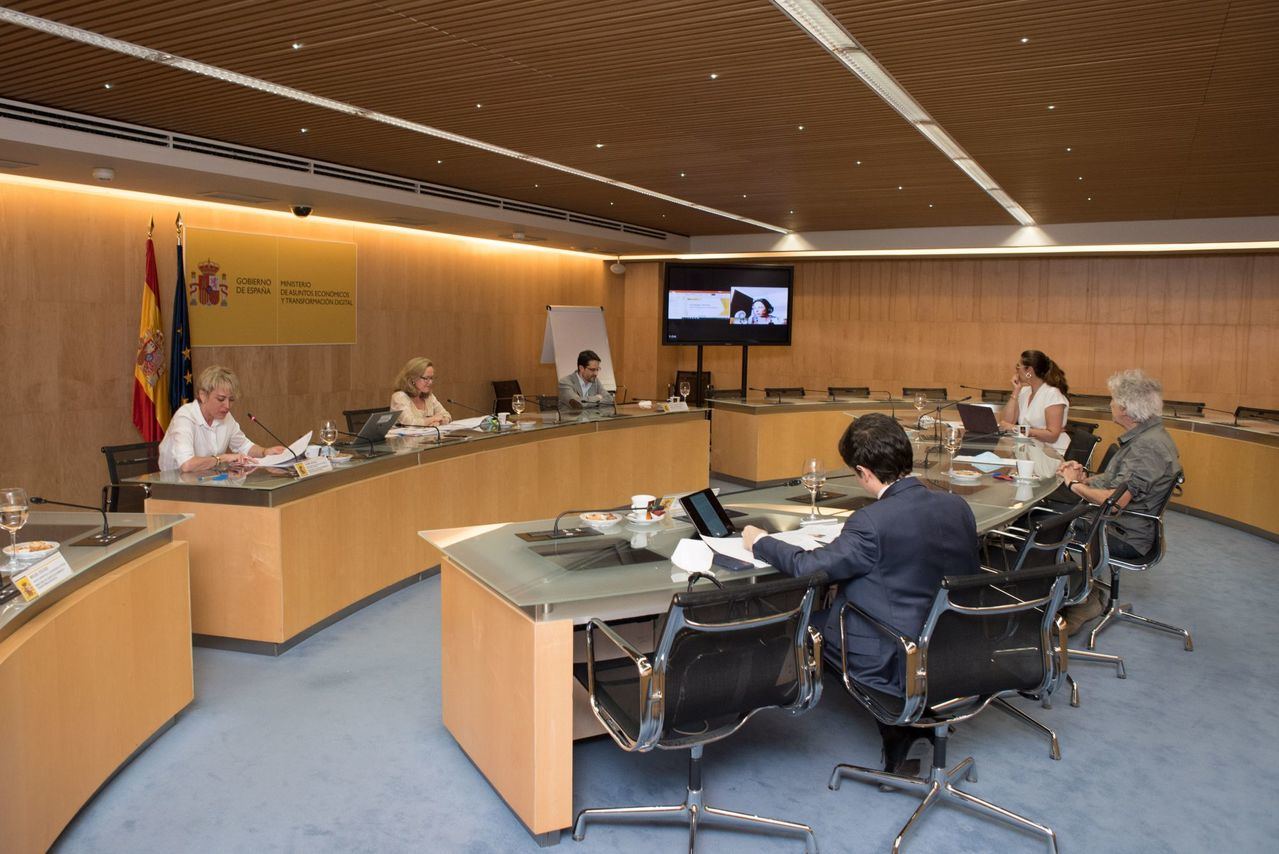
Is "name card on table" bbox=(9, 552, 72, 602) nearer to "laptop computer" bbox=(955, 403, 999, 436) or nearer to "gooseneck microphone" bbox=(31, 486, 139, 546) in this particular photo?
"gooseneck microphone" bbox=(31, 486, 139, 546)

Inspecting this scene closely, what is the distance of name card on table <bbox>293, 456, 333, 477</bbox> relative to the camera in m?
4.55

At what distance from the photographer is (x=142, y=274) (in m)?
7.60

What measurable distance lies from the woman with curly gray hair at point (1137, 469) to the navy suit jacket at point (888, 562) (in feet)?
7.18

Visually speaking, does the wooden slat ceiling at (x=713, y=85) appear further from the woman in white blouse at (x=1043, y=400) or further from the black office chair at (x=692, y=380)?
the black office chair at (x=692, y=380)

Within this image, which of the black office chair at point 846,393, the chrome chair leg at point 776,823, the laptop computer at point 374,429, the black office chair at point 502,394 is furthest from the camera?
the black office chair at point 502,394

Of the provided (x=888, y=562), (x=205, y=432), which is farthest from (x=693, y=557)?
(x=205, y=432)

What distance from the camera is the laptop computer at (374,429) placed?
5285 mm

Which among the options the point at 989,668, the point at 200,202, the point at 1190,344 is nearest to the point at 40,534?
the point at 989,668

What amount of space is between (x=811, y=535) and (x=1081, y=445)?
360 cm

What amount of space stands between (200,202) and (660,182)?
3985 mm

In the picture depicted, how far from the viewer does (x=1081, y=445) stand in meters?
6.17

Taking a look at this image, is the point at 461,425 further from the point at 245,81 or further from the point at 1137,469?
the point at 1137,469

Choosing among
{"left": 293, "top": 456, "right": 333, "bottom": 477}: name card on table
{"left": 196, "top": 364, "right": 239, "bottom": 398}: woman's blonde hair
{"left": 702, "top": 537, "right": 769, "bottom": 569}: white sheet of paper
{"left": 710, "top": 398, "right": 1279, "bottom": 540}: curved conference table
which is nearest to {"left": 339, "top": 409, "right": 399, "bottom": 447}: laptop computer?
{"left": 293, "top": 456, "right": 333, "bottom": 477}: name card on table

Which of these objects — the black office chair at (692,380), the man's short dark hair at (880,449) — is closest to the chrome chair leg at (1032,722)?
the man's short dark hair at (880,449)
